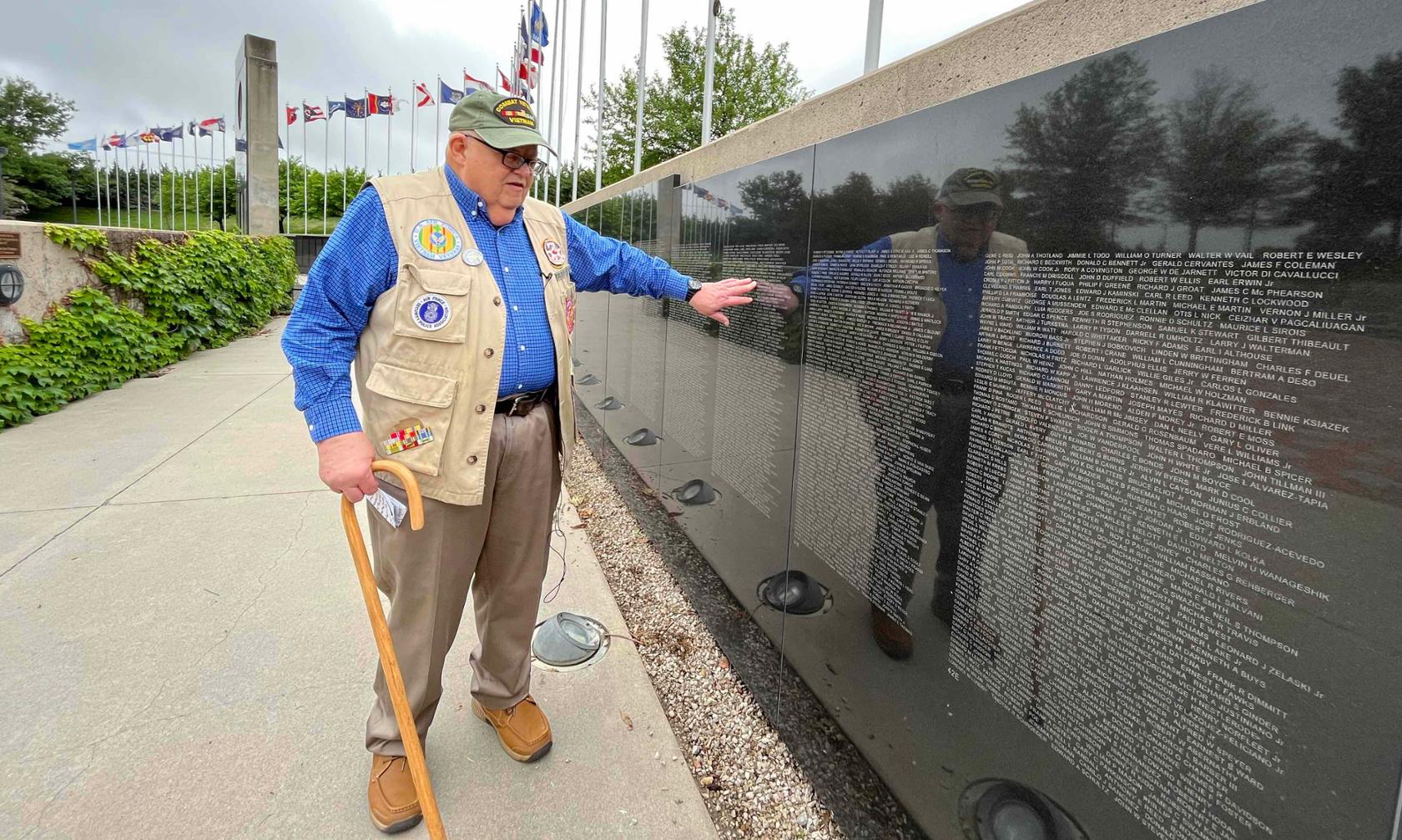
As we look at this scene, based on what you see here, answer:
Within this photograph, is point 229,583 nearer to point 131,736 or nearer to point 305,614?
point 305,614

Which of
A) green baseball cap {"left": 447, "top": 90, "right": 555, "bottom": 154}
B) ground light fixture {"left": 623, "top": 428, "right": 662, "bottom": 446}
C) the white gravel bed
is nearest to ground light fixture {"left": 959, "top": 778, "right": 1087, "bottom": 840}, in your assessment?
the white gravel bed

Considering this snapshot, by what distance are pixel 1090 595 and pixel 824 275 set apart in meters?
1.32

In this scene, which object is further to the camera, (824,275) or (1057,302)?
(824,275)

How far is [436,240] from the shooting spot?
195 centimetres

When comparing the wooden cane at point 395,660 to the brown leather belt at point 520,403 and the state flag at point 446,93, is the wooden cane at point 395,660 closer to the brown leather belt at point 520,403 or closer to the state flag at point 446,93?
the brown leather belt at point 520,403

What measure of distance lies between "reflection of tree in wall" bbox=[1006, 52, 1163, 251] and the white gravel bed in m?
1.86

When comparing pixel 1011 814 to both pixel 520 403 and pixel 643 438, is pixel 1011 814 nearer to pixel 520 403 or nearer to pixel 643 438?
pixel 520 403

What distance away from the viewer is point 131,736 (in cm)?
234

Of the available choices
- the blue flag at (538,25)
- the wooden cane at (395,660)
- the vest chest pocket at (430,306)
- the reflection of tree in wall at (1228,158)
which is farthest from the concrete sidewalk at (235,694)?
the blue flag at (538,25)

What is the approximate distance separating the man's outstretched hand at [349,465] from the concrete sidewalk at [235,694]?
40.2 inches

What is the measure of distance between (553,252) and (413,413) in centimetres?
70

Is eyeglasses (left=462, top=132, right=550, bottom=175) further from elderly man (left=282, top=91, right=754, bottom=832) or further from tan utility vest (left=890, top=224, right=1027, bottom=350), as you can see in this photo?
tan utility vest (left=890, top=224, right=1027, bottom=350)

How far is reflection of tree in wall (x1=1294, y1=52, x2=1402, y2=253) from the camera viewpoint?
3.10 feet

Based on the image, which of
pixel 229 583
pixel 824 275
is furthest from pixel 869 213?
pixel 229 583
